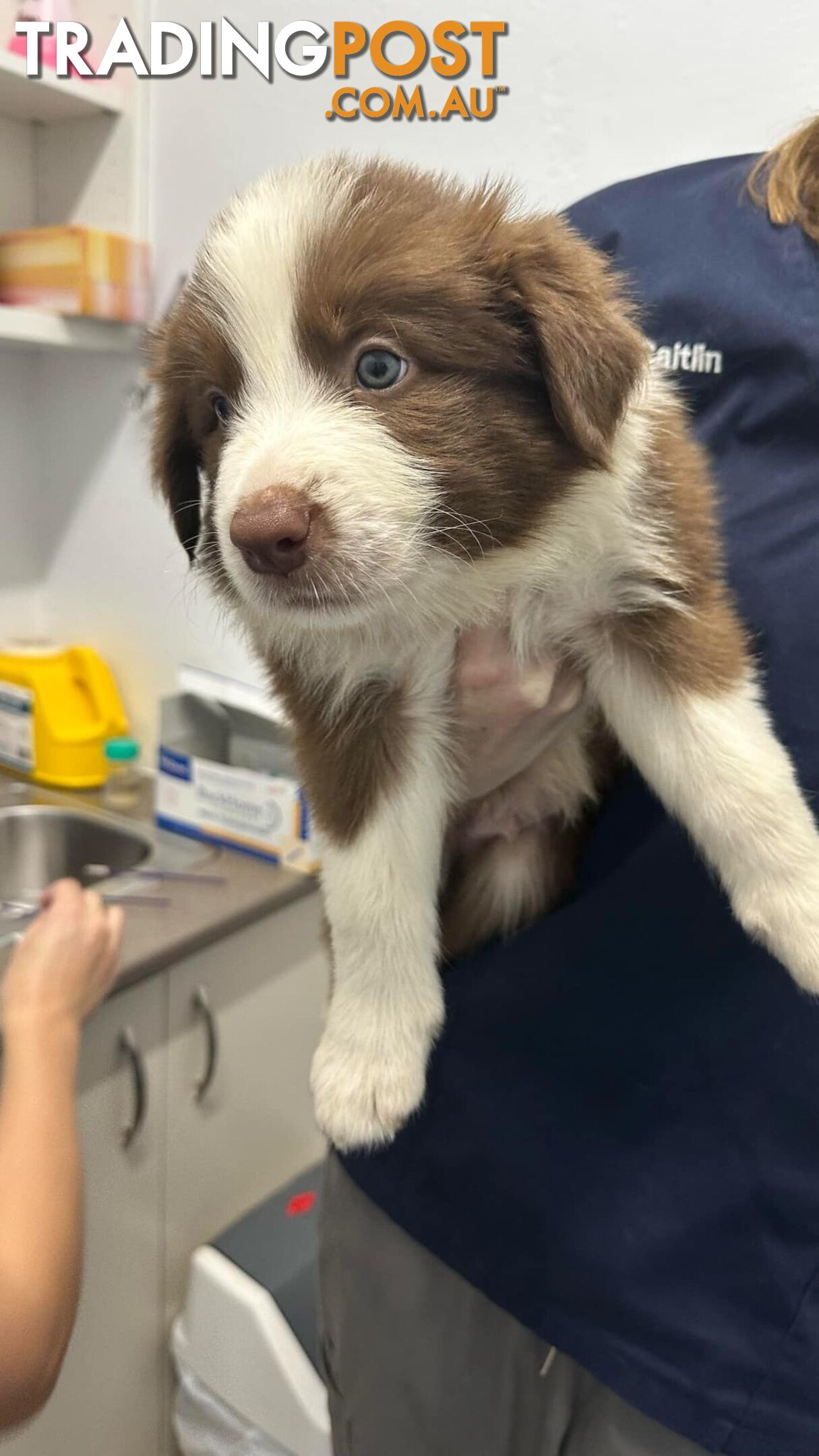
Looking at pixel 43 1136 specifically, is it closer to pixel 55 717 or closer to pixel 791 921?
pixel 791 921

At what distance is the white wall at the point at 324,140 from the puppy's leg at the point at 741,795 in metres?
0.58

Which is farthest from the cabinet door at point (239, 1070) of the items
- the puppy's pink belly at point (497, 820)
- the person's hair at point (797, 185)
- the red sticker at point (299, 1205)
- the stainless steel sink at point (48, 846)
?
the person's hair at point (797, 185)

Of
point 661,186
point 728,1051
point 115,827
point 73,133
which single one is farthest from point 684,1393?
point 73,133

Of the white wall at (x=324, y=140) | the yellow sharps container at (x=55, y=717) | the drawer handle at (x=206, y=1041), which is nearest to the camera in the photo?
the white wall at (x=324, y=140)

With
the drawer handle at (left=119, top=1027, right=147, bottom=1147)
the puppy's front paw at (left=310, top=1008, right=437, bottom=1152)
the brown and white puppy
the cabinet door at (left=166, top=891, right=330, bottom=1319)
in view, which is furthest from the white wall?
the drawer handle at (left=119, top=1027, right=147, bottom=1147)

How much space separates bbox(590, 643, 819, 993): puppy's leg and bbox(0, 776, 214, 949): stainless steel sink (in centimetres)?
153

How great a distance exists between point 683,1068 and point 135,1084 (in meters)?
1.24

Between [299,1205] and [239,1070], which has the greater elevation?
[239,1070]

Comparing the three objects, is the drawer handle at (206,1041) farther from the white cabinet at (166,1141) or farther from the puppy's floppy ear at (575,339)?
the puppy's floppy ear at (575,339)

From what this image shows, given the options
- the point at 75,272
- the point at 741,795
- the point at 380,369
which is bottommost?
the point at 741,795

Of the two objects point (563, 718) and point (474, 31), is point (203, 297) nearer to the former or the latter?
point (563, 718)

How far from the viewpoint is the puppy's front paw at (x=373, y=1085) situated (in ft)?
3.46

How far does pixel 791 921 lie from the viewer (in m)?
0.95

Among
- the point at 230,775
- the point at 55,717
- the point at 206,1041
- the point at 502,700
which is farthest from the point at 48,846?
the point at 502,700
